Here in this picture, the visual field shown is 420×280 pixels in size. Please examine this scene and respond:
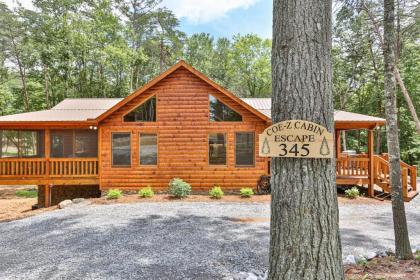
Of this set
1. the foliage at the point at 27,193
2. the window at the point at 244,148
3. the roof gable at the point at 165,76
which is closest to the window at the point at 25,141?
the foliage at the point at 27,193

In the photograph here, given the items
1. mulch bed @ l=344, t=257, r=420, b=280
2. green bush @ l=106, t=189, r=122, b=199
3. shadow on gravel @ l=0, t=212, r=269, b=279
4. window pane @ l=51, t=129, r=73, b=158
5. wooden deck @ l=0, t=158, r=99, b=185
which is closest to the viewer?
mulch bed @ l=344, t=257, r=420, b=280

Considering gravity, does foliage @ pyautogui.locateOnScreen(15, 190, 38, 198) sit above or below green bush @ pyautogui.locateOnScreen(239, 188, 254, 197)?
below

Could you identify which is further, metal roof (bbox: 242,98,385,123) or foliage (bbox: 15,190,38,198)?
foliage (bbox: 15,190,38,198)

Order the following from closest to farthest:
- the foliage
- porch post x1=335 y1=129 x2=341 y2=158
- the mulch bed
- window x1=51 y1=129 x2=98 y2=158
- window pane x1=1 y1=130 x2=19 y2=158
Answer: the mulch bed, porch post x1=335 y1=129 x2=341 y2=158, window x1=51 y1=129 x2=98 y2=158, the foliage, window pane x1=1 y1=130 x2=19 y2=158

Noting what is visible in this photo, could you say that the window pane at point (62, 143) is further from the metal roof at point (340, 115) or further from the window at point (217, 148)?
the metal roof at point (340, 115)

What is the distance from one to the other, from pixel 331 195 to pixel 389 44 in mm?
3216

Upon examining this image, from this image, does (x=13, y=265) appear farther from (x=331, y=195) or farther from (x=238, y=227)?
(x=331, y=195)

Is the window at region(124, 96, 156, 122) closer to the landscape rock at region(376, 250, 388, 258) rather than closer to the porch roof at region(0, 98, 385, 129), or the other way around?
the porch roof at region(0, 98, 385, 129)

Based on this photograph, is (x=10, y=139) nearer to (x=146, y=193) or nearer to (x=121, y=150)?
(x=121, y=150)

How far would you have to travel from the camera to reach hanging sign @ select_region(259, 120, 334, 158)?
2.07 metres

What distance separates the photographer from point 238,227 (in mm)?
6477

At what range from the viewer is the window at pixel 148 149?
10.7 metres

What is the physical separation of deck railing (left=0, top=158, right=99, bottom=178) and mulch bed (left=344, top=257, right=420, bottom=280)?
957 centimetres

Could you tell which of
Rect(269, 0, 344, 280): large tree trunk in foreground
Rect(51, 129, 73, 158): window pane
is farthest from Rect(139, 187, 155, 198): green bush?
Rect(269, 0, 344, 280): large tree trunk in foreground
